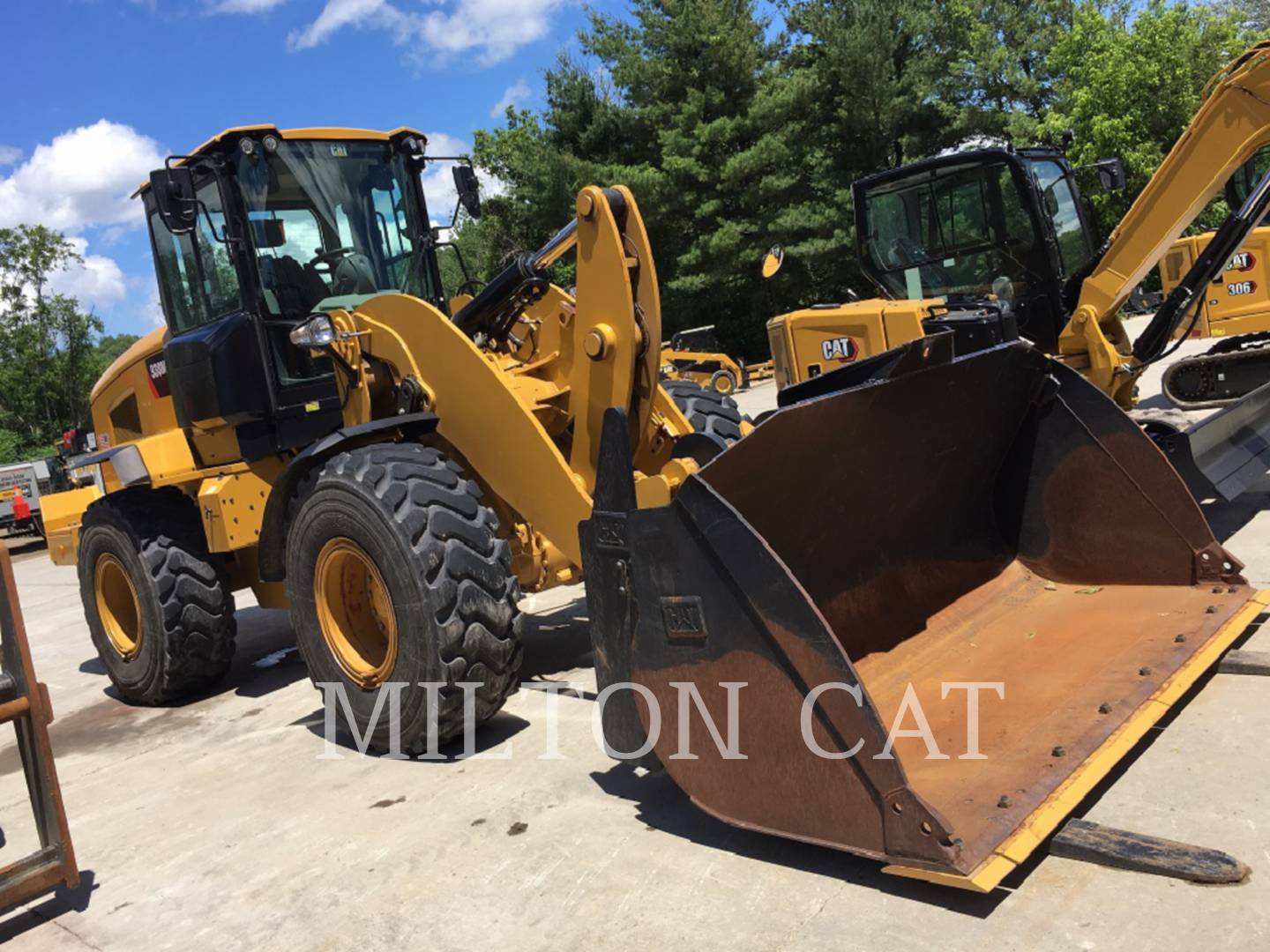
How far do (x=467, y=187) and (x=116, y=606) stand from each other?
341cm

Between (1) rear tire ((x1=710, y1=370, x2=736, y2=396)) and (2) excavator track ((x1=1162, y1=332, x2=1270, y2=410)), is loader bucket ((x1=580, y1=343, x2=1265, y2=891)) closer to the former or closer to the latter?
(2) excavator track ((x1=1162, y1=332, x2=1270, y2=410))

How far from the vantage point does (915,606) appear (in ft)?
13.9

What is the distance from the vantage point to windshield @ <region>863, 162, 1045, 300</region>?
8312 mm

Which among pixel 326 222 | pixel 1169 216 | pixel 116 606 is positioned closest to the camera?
pixel 326 222

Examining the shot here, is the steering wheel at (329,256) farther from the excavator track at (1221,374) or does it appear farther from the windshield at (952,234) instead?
the excavator track at (1221,374)

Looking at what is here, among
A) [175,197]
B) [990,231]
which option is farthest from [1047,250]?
[175,197]

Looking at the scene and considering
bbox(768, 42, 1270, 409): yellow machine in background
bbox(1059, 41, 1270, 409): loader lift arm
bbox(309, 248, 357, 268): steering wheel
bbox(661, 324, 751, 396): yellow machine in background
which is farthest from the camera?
bbox(661, 324, 751, 396): yellow machine in background

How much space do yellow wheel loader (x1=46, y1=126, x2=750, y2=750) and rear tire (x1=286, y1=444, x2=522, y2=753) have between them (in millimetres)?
11

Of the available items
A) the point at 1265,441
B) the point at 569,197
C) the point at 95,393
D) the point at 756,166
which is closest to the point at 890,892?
the point at 1265,441

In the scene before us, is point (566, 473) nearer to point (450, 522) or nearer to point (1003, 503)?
point (450, 522)

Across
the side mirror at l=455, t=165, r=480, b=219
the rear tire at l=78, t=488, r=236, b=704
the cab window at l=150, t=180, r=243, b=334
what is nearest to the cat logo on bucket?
the side mirror at l=455, t=165, r=480, b=219

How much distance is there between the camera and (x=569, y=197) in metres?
28.3

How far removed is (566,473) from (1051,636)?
6.55 feet

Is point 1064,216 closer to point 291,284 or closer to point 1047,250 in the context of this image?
point 1047,250
